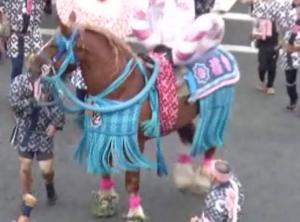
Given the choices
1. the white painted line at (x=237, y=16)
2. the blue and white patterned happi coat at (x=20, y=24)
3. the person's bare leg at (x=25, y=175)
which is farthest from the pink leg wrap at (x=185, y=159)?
the white painted line at (x=237, y=16)

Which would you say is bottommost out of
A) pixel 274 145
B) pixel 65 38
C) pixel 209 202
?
pixel 274 145

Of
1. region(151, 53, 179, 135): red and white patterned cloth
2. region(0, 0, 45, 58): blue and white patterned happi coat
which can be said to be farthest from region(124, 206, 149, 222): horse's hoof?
region(0, 0, 45, 58): blue and white patterned happi coat

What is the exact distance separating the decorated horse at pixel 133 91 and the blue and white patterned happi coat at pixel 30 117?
0.27 m

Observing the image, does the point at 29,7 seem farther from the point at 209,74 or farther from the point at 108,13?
the point at 209,74

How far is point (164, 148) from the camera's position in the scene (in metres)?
9.84

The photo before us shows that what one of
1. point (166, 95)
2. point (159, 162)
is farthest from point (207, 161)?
point (166, 95)

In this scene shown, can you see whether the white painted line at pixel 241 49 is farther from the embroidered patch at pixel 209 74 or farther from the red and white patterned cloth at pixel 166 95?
the red and white patterned cloth at pixel 166 95

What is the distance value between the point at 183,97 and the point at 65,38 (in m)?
1.23

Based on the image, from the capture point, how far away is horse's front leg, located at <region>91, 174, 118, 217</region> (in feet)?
27.6

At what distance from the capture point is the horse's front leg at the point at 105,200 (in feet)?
27.6

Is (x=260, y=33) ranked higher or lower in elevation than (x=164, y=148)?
higher

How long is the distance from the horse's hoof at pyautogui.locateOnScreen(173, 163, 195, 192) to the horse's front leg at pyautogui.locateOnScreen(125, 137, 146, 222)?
80 cm

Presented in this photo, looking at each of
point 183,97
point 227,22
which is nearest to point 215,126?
point 183,97

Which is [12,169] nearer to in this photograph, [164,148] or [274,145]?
[164,148]
